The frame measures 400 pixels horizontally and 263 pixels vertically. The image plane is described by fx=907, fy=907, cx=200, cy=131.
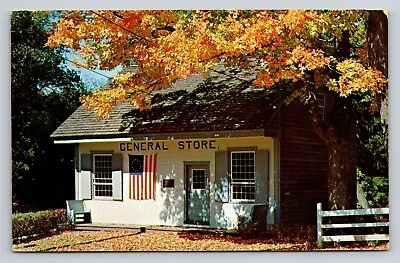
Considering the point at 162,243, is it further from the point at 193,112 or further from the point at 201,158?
the point at 193,112

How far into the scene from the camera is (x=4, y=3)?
7.21 meters

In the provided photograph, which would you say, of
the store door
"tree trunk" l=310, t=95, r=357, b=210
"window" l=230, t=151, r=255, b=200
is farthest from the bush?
"tree trunk" l=310, t=95, r=357, b=210

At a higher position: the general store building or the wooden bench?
the general store building

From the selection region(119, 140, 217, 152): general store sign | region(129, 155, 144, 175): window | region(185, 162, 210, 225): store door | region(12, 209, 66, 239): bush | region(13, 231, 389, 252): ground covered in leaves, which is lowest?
region(13, 231, 389, 252): ground covered in leaves

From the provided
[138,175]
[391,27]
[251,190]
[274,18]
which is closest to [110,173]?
[138,175]

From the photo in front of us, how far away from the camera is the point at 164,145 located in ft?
24.3

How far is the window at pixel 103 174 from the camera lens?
24.4 feet

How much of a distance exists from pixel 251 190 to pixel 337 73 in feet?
3.83

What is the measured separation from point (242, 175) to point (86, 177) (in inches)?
50.3

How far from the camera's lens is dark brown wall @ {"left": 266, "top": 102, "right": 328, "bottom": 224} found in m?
7.32

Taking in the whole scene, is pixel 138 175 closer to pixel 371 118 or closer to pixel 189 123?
pixel 189 123

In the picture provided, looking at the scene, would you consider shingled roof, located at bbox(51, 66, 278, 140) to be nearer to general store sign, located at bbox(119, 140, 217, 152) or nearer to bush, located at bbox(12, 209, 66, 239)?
general store sign, located at bbox(119, 140, 217, 152)

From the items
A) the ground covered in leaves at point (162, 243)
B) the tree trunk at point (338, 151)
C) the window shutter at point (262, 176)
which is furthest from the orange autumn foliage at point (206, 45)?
the ground covered in leaves at point (162, 243)

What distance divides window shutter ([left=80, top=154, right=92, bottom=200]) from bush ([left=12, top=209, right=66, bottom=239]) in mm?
228
